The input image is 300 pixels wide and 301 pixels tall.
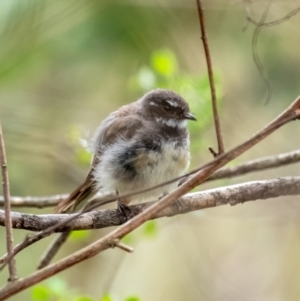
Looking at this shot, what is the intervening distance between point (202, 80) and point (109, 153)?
94 cm

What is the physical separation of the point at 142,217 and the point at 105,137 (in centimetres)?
222

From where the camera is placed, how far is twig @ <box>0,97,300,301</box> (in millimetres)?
1789

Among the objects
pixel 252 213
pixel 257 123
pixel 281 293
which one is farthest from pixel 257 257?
pixel 257 123

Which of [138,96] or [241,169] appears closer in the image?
[241,169]

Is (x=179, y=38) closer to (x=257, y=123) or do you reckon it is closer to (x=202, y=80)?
(x=257, y=123)

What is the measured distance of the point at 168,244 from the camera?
652 cm

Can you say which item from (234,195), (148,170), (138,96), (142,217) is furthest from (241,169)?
(142,217)

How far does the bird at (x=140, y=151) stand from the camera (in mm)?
3732

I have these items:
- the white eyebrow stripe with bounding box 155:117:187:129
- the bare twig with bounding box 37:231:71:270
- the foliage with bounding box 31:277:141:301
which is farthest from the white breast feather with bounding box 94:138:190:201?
the foliage with bounding box 31:277:141:301

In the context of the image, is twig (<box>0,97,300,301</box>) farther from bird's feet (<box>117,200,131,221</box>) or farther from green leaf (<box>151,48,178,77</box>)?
green leaf (<box>151,48,178,77</box>)

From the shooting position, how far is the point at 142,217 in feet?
6.32

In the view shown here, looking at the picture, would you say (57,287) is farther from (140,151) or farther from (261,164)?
(261,164)

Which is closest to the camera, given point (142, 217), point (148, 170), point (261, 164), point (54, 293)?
point (142, 217)

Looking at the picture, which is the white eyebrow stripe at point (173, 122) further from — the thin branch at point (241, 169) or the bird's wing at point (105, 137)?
the thin branch at point (241, 169)
